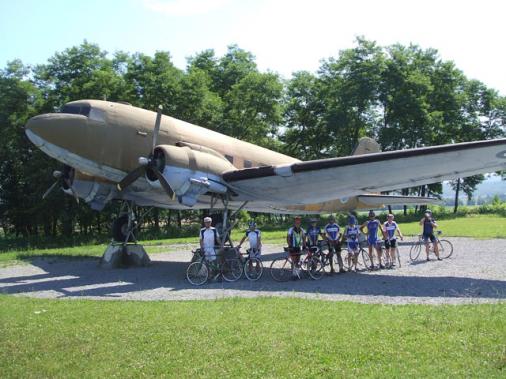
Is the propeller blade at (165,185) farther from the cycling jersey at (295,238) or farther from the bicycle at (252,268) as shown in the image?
the cycling jersey at (295,238)

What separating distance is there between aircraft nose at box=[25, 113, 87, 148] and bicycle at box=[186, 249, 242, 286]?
5.15m

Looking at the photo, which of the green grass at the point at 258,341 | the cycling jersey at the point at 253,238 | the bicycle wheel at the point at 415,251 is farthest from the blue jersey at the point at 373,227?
the green grass at the point at 258,341

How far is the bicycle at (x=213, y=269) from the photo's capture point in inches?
498

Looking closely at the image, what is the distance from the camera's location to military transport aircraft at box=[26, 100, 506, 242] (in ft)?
40.9

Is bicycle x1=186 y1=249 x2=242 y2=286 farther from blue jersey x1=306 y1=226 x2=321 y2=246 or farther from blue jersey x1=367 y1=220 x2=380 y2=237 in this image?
blue jersey x1=367 y1=220 x2=380 y2=237

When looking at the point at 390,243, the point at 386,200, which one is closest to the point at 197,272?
the point at 390,243

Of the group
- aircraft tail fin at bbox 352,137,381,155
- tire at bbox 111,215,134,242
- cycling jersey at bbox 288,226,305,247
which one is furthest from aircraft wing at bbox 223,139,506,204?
aircraft tail fin at bbox 352,137,381,155

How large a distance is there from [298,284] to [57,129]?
27.5ft

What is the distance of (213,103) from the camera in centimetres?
3778

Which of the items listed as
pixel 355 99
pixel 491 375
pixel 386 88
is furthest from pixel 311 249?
pixel 386 88

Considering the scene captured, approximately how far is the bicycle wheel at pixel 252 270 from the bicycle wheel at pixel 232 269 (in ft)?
1.02

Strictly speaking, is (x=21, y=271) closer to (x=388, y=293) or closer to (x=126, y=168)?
(x=126, y=168)

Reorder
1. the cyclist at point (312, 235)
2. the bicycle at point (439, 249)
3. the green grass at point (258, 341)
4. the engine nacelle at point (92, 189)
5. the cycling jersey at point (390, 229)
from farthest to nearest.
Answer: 1. the engine nacelle at point (92, 189)
2. the bicycle at point (439, 249)
3. the cycling jersey at point (390, 229)
4. the cyclist at point (312, 235)
5. the green grass at point (258, 341)

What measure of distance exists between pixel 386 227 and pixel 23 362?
11.1 m
